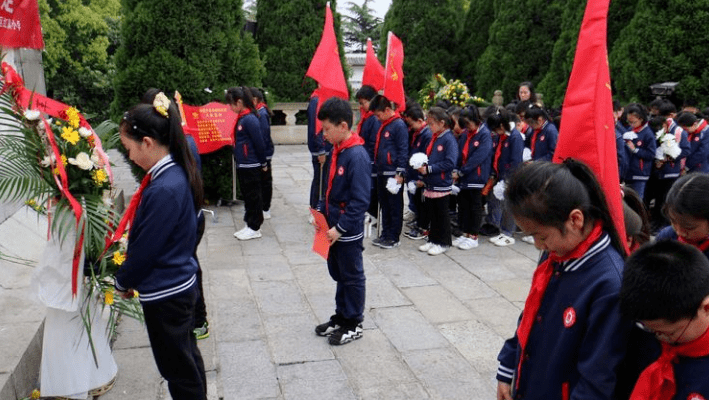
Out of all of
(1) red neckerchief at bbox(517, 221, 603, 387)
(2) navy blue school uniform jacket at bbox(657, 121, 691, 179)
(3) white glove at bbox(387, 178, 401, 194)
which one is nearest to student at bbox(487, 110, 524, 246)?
(3) white glove at bbox(387, 178, 401, 194)

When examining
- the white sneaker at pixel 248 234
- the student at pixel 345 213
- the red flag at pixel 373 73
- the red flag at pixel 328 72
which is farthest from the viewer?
the red flag at pixel 373 73

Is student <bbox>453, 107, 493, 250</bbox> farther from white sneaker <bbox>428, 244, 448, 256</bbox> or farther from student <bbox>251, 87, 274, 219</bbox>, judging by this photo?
student <bbox>251, 87, 274, 219</bbox>

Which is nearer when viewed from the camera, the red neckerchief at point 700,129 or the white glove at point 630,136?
the white glove at point 630,136

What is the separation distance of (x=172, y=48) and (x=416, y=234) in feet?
14.7

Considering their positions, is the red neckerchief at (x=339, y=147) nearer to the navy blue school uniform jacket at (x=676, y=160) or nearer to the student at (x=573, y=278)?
the student at (x=573, y=278)

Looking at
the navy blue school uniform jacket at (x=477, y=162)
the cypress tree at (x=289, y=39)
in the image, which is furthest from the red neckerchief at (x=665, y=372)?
the cypress tree at (x=289, y=39)

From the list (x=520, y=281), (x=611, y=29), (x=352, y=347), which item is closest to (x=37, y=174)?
(x=352, y=347)

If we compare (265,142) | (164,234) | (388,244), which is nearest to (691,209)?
(164,234)

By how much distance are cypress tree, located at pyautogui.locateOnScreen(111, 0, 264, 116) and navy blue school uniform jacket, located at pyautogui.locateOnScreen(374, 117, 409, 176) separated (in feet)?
10.5

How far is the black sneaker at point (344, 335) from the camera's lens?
4.44m

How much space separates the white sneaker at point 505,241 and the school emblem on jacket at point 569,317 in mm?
5397

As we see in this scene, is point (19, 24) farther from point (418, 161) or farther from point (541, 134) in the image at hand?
point (541, 134)

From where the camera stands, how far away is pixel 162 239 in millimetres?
2811

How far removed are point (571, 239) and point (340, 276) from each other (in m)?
2.73
